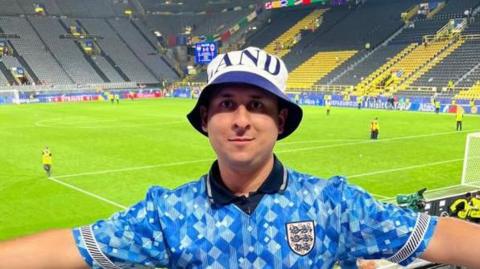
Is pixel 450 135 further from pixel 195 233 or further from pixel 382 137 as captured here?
pixel 195 233

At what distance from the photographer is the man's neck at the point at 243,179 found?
2672mm

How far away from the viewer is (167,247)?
2.59 metres

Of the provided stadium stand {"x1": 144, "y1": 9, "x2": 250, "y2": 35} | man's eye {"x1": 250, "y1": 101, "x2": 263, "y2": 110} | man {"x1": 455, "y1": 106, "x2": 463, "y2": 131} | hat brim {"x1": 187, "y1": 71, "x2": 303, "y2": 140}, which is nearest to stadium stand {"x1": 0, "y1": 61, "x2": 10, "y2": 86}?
stadium stand {"x1": 144, "y1": 9, "x2": 250, "y2": 35}

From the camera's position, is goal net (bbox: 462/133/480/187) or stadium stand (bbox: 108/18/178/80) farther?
stadium stand (bbox: 108/18/178/80)

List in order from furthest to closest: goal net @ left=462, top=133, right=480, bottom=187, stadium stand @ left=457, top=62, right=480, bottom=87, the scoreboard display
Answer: the scoreboard display < stadium stand @ left=457, top=62, right=480, bottom=87 < goal net @ left=462, top=133, right=480, bottom=187

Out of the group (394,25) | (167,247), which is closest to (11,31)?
(394,25)

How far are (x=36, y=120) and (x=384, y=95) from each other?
29.5 m

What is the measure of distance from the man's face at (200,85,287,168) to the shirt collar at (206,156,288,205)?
4.7 inches

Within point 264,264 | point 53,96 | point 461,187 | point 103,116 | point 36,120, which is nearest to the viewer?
point 264,264

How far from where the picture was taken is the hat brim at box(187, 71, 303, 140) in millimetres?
2494

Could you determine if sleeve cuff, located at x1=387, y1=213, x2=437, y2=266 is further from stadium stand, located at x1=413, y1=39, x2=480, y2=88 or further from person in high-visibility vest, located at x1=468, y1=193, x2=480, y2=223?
stadium stand, located at x1=413, y1=39, x2=480, y2=88

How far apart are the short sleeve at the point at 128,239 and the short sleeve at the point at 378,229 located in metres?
0.88

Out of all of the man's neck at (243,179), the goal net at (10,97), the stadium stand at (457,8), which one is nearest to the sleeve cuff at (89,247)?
the man's neck at (243,179)

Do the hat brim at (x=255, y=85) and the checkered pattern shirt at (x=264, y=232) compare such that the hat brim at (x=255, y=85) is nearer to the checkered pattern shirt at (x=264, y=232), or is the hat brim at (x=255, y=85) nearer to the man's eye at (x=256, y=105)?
the man's eye at (x=256, y=105)
